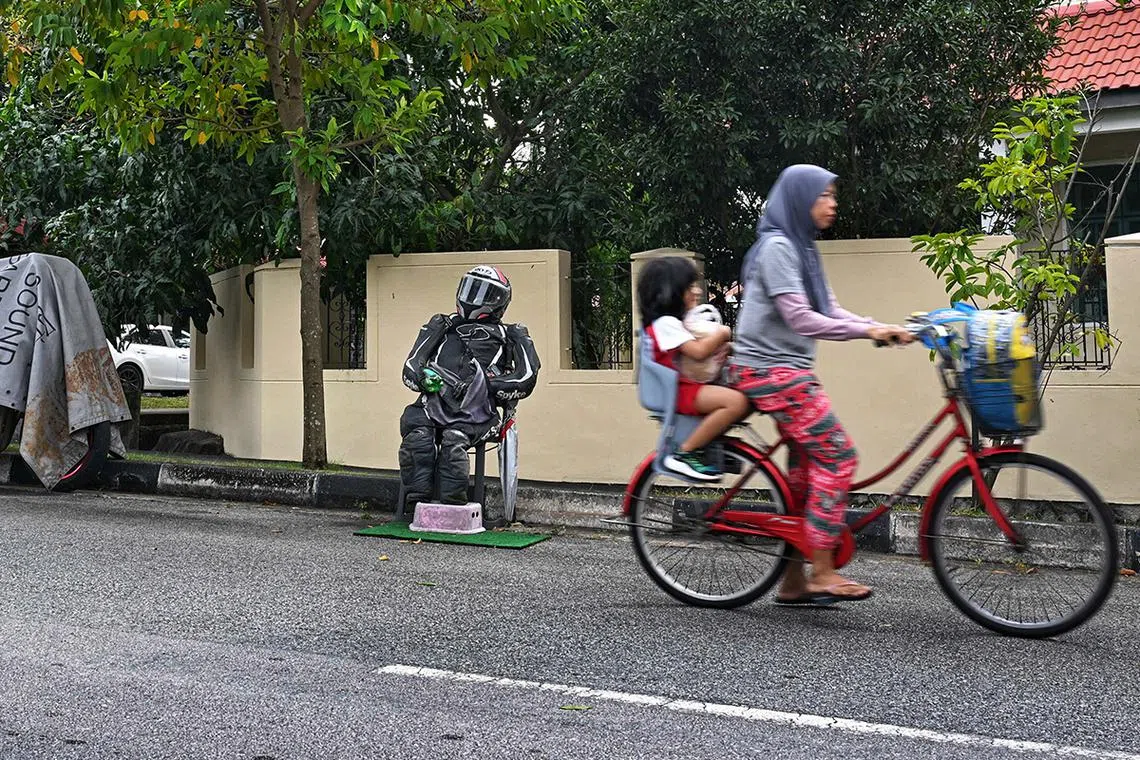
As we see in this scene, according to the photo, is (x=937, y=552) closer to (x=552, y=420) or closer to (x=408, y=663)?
(x=408, y=663)

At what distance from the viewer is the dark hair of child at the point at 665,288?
5.49 metres

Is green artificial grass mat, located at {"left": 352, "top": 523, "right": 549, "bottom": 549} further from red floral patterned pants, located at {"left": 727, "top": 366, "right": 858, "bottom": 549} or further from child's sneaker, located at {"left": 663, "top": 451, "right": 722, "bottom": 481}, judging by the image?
red floral patterned pants, located at {"left": 727, "top": 366, "right": 858, "bottom": 549}

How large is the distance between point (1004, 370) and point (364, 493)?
5.40 m

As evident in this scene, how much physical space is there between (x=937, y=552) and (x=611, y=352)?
537 centimetres

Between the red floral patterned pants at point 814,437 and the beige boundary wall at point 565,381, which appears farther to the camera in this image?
the beige boundary wall at point 565,381

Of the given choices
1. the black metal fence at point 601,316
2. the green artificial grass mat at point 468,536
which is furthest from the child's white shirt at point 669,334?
the black metal fence at point 601,316

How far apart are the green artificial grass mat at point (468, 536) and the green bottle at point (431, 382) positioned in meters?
0.85

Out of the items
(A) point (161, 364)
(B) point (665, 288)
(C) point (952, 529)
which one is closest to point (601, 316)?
(B) point (665, 288)

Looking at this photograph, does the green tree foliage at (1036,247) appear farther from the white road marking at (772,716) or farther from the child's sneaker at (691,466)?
the white road marking at (772,716)

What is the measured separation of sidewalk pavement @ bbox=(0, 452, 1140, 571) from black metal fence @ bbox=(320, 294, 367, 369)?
105 centimetres

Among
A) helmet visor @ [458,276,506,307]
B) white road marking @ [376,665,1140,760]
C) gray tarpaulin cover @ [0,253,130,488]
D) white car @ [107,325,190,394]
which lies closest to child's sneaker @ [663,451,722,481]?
white road marking @ [376,665,1140,760]

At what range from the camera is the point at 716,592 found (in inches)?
217

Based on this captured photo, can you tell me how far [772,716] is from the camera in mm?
3941

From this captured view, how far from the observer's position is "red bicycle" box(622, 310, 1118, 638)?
4832 millimetres
